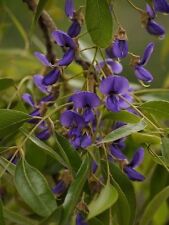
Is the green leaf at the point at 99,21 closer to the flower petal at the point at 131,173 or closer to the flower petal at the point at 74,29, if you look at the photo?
the flower petal at the point at 74,29

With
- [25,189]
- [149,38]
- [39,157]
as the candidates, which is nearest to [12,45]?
[149,38]

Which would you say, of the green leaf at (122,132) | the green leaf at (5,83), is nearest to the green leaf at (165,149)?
the green leaf at (122,132)

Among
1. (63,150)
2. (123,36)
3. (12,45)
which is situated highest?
(123,36)

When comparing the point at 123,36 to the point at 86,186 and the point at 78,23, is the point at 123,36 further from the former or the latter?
the point at 86,186

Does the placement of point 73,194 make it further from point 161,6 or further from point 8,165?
point 161,6

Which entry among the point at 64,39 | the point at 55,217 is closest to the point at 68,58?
the point at 64,39

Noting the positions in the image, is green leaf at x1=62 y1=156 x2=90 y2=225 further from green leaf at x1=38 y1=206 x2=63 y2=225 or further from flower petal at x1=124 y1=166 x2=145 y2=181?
flower petal at x1=124 y1=166 x2=145 y2=181
